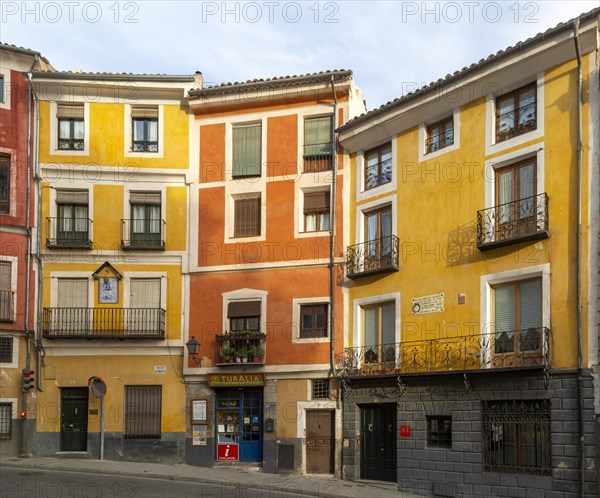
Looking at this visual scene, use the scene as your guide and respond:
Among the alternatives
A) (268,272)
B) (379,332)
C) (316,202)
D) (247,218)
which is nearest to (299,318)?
(268,272)

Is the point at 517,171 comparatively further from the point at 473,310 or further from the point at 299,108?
the point at 299,108

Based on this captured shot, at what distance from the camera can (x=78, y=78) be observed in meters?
28.3

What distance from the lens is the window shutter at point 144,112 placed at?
2877 cm

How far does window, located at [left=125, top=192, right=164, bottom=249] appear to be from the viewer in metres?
28.2

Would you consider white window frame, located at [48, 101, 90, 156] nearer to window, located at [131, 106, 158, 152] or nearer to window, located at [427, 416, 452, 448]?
window, located at [131, 106, 158, 152]

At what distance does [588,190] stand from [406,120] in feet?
21.0

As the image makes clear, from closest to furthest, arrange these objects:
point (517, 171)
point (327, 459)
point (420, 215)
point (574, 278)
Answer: point (574, 278) → point (517, 171) → point (420, 215) → point (327, 459)

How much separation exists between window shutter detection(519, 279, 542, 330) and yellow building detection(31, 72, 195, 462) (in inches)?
445

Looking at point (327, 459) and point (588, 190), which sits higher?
point (588, 190)

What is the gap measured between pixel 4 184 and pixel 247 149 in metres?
7.72

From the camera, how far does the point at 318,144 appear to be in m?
27.3

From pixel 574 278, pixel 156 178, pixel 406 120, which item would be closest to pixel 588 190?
pixel 574 278

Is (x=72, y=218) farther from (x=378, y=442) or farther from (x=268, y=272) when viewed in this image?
(x=378, y=442)

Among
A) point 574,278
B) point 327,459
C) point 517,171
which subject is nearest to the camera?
point 574,278
